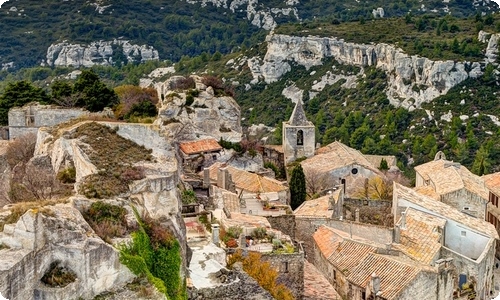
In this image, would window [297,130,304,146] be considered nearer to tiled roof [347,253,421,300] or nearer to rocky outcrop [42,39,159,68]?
tiled roof [347,253,421,300]

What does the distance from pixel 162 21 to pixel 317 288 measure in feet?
443

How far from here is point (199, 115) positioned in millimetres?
41906

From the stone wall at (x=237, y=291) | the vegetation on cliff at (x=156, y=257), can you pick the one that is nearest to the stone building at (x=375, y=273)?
the stone wall at (x=237, y=291)

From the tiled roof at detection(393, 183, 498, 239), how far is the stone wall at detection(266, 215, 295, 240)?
6.86 metres

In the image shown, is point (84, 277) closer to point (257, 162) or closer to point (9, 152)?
point (9, 152)

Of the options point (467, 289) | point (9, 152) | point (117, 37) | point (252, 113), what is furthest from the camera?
point (117, 37)

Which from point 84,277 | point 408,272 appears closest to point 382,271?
point 408,272

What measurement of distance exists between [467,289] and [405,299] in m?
4.65

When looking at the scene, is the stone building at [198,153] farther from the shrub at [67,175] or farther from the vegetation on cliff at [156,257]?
the vegetation on cliff at [156,257]

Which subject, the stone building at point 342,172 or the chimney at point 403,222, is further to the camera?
the stone building at point 342,172

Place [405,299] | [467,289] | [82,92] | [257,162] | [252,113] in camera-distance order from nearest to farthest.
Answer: [405,299] < [467,289] < [82,92] < [257,162] < [252,113]

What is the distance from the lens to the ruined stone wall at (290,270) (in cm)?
2331

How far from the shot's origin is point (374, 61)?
93375mm

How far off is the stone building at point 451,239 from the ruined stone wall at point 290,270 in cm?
563
